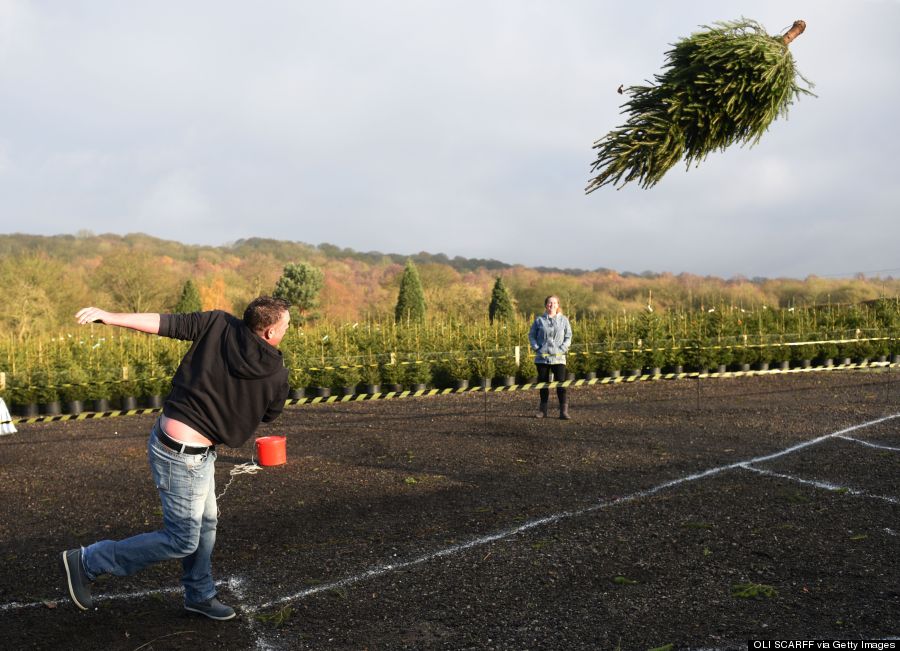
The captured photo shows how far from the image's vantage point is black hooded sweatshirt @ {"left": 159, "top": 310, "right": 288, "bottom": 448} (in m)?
3.95

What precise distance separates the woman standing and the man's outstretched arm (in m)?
7.88

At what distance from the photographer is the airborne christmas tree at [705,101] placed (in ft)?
9.62

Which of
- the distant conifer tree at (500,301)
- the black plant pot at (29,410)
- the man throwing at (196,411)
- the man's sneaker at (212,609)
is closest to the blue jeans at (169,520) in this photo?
the man throwing at (196,411)

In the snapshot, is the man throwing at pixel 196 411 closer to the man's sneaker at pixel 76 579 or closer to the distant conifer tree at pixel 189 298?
the man's sneaker at pixel 76 579

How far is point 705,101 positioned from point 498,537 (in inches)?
143

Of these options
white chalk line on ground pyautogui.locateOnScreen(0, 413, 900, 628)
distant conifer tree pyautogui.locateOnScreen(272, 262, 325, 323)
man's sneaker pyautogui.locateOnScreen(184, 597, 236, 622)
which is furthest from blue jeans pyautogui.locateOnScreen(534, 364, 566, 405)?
distant conifer tree pyautogui.locateOnScreen(272, 262, 325, 323)

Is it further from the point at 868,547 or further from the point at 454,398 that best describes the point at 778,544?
the point at 454,398

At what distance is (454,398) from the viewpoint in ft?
47.7

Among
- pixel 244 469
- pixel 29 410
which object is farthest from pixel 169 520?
pixel 29 410

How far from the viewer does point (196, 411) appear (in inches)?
156

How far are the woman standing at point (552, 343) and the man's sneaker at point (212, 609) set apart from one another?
25.0 ft

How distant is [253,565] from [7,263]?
3660 cm

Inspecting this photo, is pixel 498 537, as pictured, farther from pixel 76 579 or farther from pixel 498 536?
pixel 76 579

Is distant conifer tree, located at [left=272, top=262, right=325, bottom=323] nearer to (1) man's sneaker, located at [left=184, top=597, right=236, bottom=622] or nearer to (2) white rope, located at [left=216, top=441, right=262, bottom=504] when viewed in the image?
(2) white rope, located at [left=216, top=441, right=262, bottom=504]
